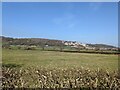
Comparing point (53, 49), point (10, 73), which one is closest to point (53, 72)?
point (10, 73)

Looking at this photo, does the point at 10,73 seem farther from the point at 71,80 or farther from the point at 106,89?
the point at 106,89

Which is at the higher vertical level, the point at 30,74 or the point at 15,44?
the point at 15,44

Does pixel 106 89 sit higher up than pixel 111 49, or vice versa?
pixel 111 49

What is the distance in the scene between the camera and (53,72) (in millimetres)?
8695

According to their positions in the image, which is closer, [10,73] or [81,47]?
[10,73]

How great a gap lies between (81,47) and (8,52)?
19.9 ft

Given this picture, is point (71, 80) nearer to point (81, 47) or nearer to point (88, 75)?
point (88, 75)

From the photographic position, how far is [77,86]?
6.98 metres

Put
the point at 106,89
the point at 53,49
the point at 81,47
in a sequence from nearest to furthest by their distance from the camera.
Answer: the point at 106,89, the point at 53,49, the point at 81,47

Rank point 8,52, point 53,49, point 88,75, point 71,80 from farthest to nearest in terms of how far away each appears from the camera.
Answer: point 53,49
point 8,52
point 88,75
point 71,80

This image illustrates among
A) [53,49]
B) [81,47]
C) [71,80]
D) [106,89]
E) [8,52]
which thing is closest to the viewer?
[106,89]

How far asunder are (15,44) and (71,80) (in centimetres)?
958

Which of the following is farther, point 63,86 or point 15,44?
point 15,44

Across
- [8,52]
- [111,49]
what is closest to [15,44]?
[8,52]
